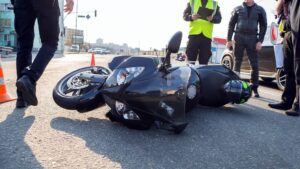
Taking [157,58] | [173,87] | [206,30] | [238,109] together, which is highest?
[206,30]

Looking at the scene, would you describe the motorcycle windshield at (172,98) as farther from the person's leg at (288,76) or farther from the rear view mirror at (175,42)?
the person's leg at (288,76)

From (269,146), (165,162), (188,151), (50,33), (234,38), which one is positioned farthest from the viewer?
(234,38)

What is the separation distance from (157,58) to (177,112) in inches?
19.8

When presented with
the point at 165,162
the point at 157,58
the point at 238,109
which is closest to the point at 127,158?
the point at 165,162

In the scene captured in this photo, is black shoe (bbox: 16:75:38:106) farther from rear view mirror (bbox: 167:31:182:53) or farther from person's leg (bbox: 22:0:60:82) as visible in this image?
rear view mirror (bbox: 167:31:182:53)

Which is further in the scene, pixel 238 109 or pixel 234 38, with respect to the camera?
pixel 234 38

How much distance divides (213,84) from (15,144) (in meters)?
2.33

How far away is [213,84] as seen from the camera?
3830 mm

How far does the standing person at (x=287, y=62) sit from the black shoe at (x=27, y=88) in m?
3.08

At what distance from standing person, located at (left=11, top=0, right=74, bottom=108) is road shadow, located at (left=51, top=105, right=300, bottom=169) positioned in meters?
0.55

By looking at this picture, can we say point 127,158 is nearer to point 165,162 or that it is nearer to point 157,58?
point 165,162

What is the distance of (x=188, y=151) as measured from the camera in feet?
8.00

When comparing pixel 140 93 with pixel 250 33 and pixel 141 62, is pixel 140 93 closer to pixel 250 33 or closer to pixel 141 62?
pixel 141 62

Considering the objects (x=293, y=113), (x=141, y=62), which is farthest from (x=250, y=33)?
(x=141, y=62)
